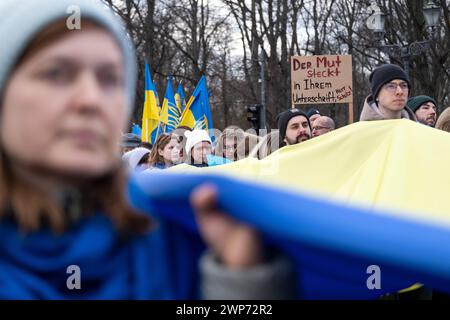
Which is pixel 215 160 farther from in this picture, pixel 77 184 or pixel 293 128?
pixel 77 184

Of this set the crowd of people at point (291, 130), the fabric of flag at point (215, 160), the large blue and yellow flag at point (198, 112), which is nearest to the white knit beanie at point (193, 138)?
the crowd of people at point (291, 130)

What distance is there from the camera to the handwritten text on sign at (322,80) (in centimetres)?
1141

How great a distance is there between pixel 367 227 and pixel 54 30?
49 centimetres

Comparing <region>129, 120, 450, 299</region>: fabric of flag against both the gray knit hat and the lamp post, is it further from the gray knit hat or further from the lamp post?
the lamp post

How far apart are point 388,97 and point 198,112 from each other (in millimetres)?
5606

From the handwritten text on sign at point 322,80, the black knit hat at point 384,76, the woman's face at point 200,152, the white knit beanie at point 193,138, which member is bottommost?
the woman's face at point 200,152

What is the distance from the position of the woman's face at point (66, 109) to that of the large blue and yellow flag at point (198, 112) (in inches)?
317

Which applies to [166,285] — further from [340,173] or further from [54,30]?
[340,173]

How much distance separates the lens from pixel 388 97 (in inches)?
165

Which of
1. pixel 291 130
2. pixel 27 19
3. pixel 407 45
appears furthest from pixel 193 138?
pixel 407 45

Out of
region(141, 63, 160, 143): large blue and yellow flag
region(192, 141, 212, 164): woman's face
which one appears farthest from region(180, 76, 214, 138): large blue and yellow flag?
region(192, 141, 212, 164): woman's face

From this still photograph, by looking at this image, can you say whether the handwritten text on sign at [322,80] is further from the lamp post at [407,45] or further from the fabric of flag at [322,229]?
the fabric of flag at [322,229]
